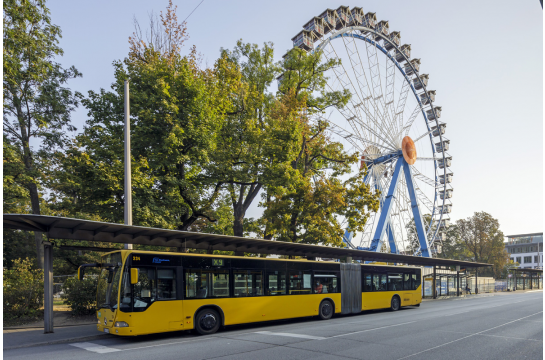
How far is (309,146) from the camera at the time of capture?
82.0ft

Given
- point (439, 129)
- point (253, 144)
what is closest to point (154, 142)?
point (253, 144)

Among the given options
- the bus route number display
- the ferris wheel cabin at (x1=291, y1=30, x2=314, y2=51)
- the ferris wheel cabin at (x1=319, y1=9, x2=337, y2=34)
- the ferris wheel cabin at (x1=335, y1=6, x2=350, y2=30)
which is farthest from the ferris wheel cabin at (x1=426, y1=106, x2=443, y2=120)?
the bus route number display

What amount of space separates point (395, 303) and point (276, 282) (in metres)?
9.38

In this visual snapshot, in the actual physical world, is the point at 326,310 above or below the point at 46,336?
below

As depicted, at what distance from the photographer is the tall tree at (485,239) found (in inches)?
2640

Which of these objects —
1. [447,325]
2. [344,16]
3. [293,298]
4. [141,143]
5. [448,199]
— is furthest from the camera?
[448,199]

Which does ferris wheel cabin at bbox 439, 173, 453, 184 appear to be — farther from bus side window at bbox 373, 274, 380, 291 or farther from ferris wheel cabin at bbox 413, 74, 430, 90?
bus side window at bbox 373, 274, 380, 291

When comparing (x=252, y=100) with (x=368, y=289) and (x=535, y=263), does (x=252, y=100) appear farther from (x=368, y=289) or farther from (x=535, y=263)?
(x=535, y=263)

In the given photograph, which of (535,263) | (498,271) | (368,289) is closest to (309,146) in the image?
(368,289)

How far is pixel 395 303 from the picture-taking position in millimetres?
21453

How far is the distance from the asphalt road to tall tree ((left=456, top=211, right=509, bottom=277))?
59.7 meters

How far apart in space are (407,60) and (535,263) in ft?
308

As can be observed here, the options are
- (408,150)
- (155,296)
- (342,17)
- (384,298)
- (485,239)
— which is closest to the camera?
(155,296)

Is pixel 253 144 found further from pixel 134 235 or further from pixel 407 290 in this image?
pixel 407 290
